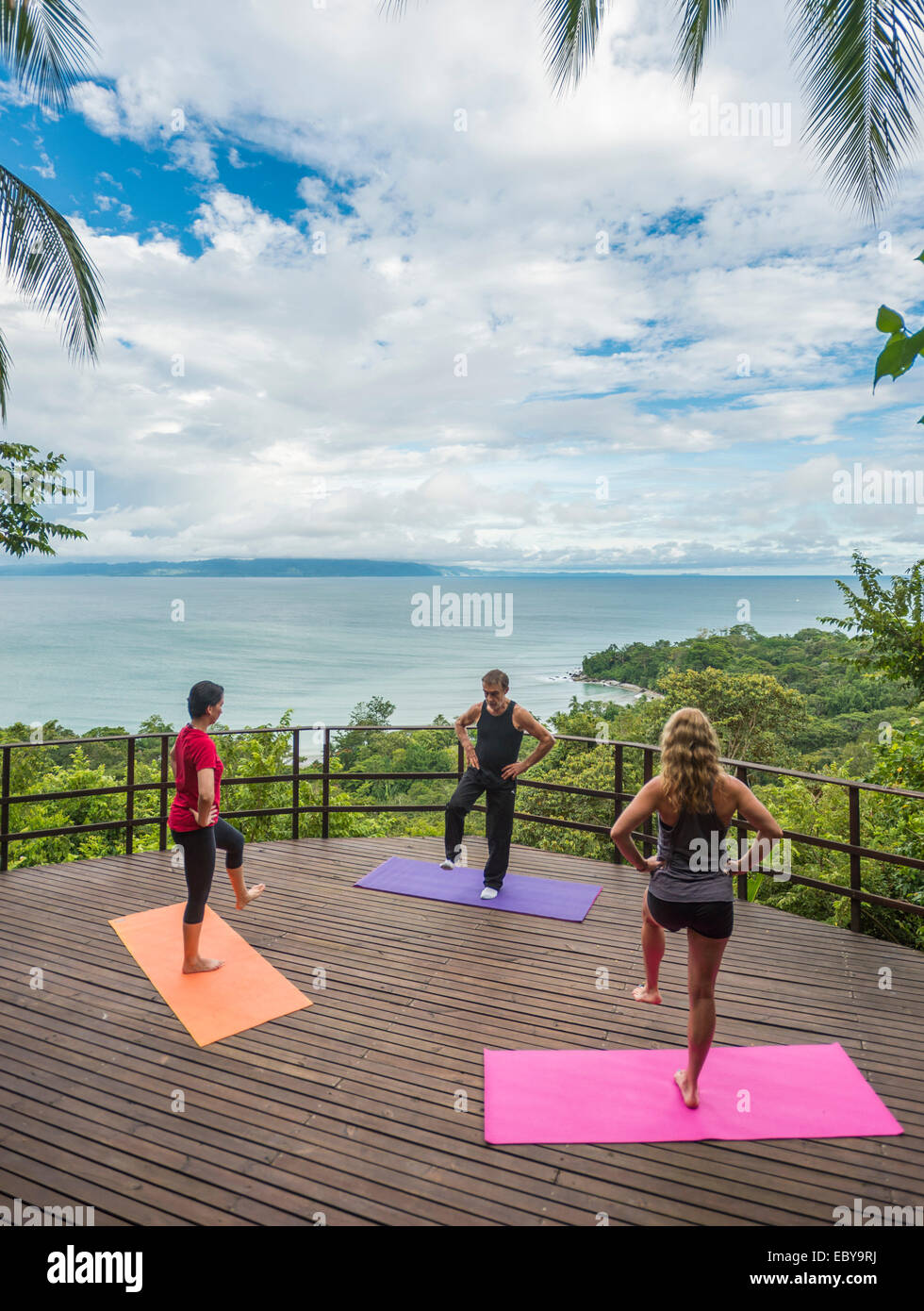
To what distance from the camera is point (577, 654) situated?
7294 centimetres

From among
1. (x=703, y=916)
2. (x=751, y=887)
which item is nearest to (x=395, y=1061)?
(x=703, y=916)

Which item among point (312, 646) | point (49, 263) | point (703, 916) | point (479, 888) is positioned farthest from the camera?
point (312, 646)

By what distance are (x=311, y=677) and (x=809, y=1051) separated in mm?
65266

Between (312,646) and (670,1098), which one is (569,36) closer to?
(670,1098)

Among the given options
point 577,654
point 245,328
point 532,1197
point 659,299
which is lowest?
point 532,1197

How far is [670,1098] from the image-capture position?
2.60m

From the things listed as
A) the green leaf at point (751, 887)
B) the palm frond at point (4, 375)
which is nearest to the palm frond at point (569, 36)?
the palm frond at point (4, 375)

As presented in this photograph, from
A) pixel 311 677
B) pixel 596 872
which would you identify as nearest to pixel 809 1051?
pixel 596 872

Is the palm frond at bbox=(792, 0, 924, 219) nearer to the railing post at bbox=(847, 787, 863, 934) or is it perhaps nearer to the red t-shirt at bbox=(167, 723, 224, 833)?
the railing post at bbox=(847, 787, 863, 934)

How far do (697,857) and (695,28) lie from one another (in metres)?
5.23

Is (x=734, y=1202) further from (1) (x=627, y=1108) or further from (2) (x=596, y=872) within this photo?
(2) (x=596, y=872)

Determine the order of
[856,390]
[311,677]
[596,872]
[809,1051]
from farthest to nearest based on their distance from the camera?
[311,677] → [856,390] → [596,872] → [809,1051]

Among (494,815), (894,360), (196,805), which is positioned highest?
(894,360)

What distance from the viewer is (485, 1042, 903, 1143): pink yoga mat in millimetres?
2430
